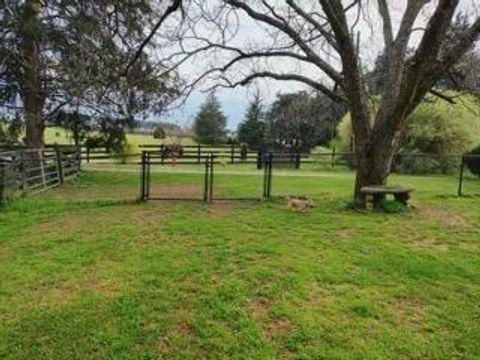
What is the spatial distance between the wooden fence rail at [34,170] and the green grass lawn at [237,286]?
1.82m

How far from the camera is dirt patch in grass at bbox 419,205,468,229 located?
30.2ft

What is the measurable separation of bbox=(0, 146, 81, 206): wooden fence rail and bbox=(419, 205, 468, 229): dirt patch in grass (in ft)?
25.3

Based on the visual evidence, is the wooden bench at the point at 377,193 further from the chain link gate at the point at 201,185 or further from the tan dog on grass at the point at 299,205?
the chain link gate at the point at 201,185

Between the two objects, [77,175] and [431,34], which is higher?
[431,34]

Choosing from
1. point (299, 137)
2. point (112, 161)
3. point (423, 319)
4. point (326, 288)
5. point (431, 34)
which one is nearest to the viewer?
point (423, 319)

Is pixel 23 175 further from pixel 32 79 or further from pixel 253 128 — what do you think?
pixel 253 128

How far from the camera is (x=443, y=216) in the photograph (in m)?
9.95

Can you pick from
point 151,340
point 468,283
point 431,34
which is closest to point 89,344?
point 151,340

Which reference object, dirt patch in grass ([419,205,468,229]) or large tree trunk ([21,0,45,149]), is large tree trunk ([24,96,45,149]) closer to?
large tree trunk ([21,0,45,149])

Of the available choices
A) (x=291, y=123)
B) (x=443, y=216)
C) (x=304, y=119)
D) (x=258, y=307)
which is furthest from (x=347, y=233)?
(x=291, y=123)

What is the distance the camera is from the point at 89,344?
4094 millimetres

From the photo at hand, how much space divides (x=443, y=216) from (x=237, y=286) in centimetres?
583

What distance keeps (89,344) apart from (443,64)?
760 cm

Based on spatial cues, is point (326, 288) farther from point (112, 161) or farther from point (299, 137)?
point (299, 137)
